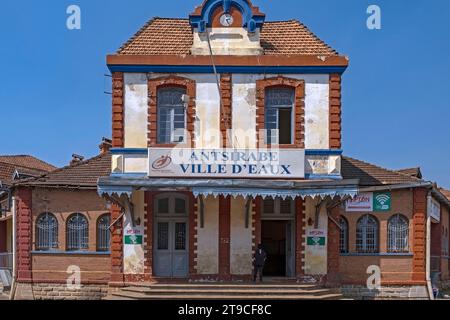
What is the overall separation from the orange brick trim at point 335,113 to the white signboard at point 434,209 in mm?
6121

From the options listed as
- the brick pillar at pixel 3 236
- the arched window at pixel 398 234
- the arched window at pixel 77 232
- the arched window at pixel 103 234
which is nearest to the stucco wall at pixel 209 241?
the arched window at pixel 103 234

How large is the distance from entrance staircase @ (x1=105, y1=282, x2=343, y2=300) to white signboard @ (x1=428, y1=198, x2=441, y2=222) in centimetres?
697

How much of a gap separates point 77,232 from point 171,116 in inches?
274

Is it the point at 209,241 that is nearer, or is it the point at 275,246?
the point at 209,241

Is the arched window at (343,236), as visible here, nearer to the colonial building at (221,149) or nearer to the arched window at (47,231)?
the colonial building at (221,149)

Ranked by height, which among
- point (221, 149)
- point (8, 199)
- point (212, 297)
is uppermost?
point (221, 149)

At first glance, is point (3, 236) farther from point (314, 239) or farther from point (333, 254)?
point (333, 254)

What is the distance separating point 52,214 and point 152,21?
28.0 feet

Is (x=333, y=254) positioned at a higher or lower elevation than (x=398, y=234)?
Result: lower

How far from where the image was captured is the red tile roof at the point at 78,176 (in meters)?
24.1

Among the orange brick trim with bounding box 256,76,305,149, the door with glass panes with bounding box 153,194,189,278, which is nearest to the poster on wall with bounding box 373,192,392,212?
the orange brick trim with bounding box 256,76,305,149

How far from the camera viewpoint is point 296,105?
67.1 ft

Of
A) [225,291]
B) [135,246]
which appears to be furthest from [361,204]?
[135,246]
